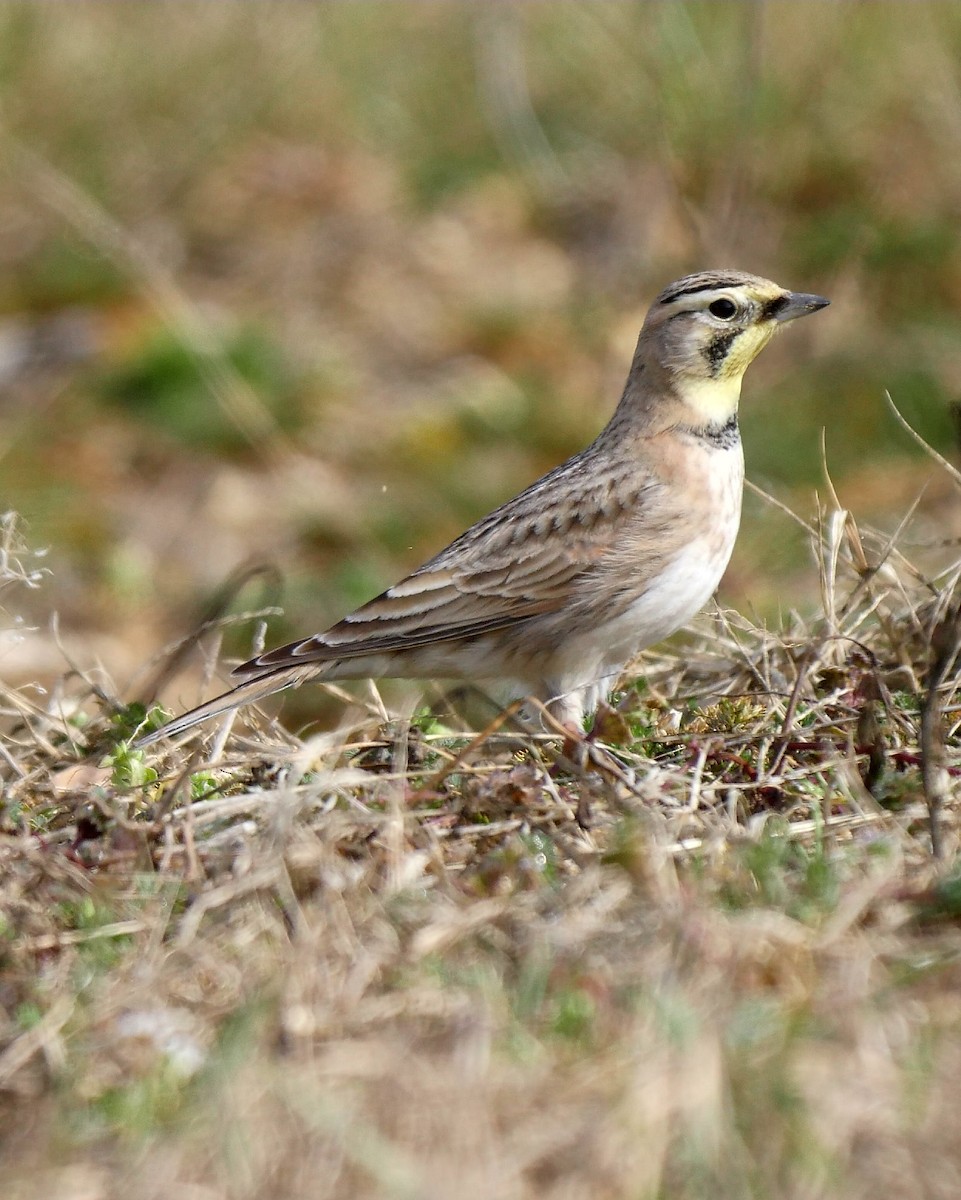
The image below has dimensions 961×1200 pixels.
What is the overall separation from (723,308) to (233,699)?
2.02m

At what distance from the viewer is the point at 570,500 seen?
18.1ft

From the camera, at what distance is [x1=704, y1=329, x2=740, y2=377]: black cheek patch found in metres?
5.55

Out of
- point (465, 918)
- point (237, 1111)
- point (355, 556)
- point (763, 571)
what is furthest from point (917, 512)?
point (237, 1111)

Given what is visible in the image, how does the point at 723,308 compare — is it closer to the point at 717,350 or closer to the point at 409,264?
the point at 717,350

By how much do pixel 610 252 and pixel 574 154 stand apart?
1.16 meters

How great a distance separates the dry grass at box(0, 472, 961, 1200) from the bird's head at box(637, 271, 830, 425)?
1.26m

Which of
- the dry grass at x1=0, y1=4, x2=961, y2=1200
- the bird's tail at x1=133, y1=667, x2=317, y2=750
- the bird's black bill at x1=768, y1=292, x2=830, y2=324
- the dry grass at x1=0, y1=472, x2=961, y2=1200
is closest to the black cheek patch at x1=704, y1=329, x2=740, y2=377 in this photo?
the bird's black bill at x1=768, y1=292, x2=830, y2=324

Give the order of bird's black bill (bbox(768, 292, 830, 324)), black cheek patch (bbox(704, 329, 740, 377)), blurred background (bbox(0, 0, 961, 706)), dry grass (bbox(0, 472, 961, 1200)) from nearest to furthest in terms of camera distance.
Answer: dry grass (bbox(0, 472, 961, 1200)) → bird's black bill (bbox(768, 292, 830, 324)) → black cheek patch (bbox(704, 329, 740, 377)) → blurred background (bbox(0, 0, 961, 706))

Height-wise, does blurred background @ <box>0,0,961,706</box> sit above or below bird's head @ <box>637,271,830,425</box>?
below

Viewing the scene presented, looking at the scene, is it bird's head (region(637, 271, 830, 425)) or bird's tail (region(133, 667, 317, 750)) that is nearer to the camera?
bird's tail (region(133, 667, 317, 750))

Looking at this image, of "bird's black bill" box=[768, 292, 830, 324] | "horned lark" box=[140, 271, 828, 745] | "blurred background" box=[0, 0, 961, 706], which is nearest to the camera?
"horned lark" box=[140, 271, 828, 745]

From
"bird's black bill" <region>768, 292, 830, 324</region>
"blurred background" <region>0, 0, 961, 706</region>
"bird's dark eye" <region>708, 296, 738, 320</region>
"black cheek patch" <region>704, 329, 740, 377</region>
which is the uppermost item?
"bird's dark eye" <region>708, 296, 738, 320</region>

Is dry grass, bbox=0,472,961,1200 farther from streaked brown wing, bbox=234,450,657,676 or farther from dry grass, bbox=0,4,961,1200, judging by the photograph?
streaked brown wing, bbox=234,450,657,676

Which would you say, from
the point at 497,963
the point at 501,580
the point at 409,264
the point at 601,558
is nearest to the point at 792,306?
the point at 601,558
